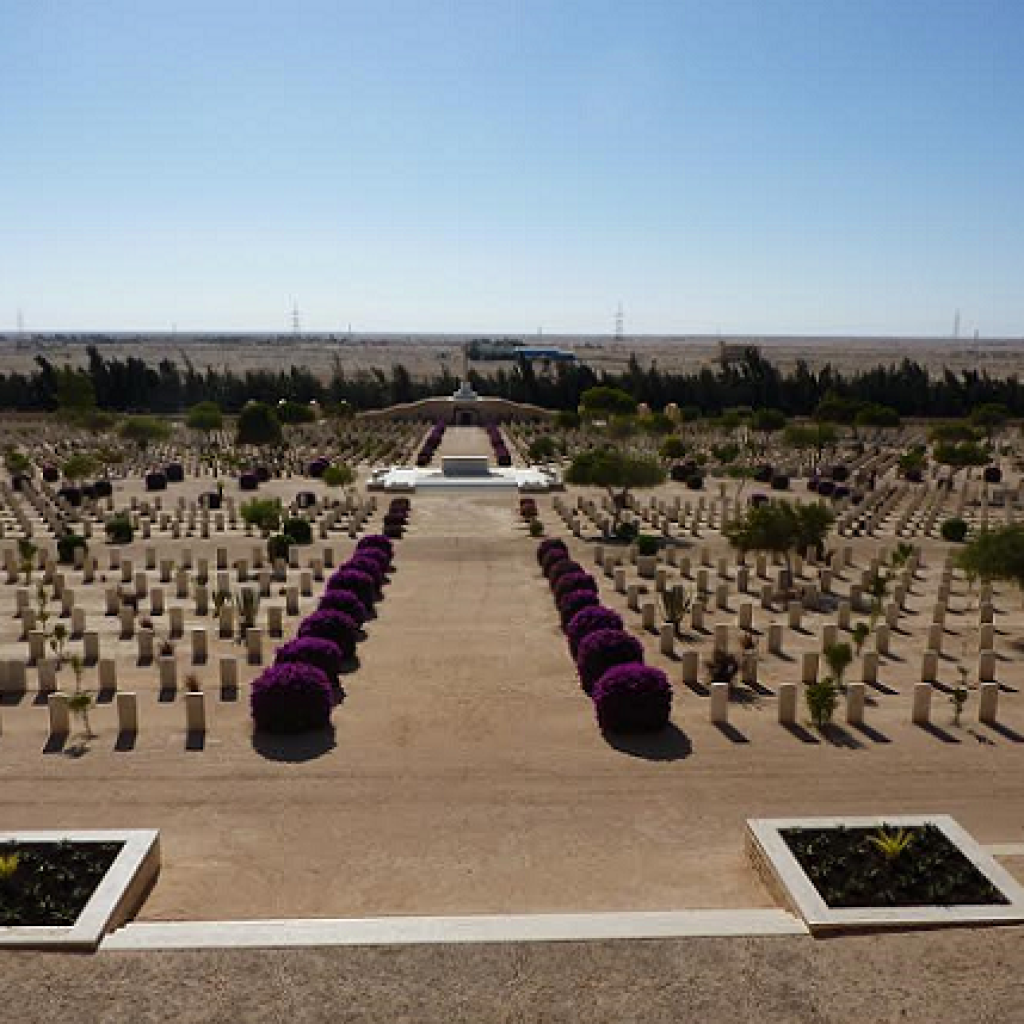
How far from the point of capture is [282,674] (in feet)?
49.0

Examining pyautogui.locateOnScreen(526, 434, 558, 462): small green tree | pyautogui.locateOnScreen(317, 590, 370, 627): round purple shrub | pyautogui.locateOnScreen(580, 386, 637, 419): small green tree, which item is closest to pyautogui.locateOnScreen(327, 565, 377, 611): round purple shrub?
pyautogui.locateOnScreen(317, 590, 370, 627): round purple shrub

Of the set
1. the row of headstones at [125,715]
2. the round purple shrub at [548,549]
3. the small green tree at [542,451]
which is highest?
the row of headstones at [125,715]

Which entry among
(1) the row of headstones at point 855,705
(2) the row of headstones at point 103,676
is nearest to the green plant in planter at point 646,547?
(1) the row of headstones at point 855,705

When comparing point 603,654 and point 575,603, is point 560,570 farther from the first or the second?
point 603,654

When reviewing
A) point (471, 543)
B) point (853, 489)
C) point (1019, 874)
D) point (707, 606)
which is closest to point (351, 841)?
point (1019, 874)

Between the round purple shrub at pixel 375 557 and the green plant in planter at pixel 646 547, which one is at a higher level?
the round purple shrub at pixel 375 557

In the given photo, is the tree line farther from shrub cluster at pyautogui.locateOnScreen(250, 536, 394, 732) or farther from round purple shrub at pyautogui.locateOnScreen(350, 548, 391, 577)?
shrub cluster at pyautogui.locateOnScreen(250, 536, 394, 732)

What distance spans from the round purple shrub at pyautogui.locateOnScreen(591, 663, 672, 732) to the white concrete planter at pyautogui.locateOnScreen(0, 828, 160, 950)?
21.0 ft

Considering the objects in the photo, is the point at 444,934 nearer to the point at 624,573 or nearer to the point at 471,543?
the point at 624,573

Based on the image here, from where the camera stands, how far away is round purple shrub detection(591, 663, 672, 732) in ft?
48.4

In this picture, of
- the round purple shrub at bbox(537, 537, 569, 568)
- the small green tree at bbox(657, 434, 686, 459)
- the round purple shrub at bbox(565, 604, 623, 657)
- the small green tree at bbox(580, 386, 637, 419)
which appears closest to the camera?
the round purple shrub at bbox(565, 604, 623, 657)

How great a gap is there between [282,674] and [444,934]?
6.67 m

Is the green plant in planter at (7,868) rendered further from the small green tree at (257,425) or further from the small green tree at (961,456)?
the small green tree at (961,456)

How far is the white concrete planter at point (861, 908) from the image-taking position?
359 inches
